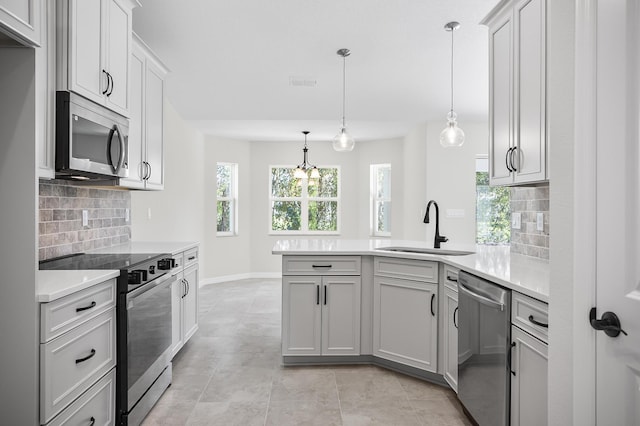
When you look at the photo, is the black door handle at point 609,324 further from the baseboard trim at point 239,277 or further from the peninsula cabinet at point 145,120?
the baseboard trim at point 239,277

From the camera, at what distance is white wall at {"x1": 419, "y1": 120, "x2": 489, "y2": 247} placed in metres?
5.73

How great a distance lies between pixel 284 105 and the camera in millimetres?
5172

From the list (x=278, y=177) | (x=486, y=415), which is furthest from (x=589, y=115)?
(x=278, y=177)

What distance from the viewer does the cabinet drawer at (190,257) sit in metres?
3.36

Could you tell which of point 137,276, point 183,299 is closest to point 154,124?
point 183,299

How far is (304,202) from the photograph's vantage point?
24.8 ft

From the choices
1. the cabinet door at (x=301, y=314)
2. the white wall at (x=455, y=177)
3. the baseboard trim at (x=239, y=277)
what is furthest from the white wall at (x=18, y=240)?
the baseboard trim at (x=239, y=277)

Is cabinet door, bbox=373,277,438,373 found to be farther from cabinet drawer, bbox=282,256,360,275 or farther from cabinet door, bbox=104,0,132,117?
cabinet door, bbox=104,0,132,117

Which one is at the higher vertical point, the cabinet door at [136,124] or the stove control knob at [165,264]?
the cabinet door at [136,124]

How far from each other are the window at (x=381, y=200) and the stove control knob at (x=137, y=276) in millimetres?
5445

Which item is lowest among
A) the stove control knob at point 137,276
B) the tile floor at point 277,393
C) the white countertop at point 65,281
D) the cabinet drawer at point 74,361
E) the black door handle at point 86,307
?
the tile floor at point 277,393

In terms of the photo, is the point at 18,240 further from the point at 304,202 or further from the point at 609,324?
the point at 304,202

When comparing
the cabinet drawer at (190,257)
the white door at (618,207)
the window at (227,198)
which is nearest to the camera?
the white door at (618,207)

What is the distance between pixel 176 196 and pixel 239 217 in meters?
1.96
